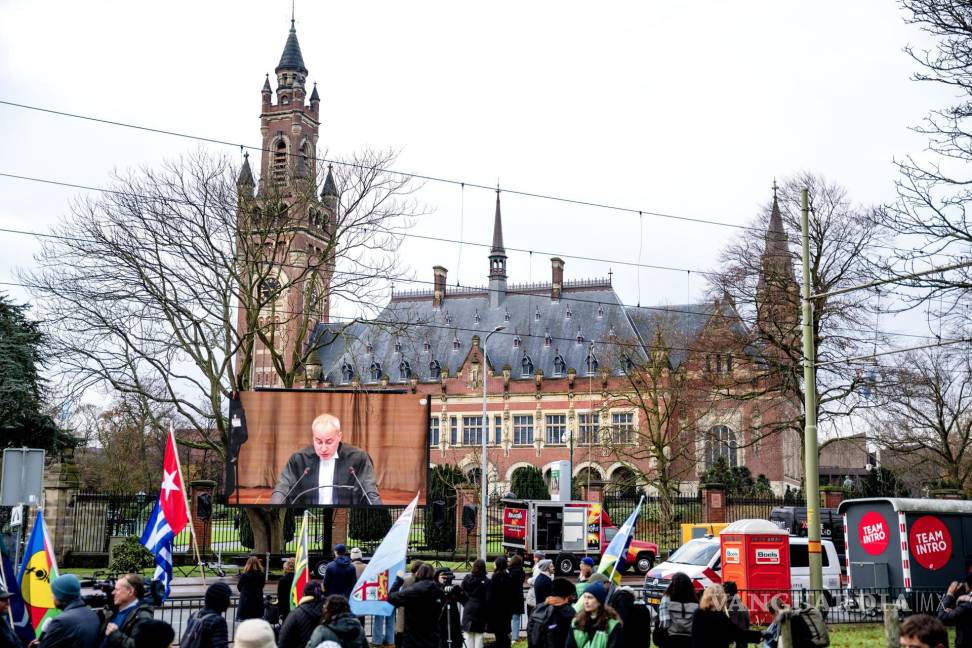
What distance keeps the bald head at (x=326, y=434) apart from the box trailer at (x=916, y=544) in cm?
1413

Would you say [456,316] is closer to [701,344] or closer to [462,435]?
[462,435]

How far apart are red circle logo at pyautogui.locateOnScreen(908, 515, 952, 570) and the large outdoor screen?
41.9 feet

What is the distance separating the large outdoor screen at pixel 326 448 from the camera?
27828mm

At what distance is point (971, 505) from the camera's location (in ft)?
70.5

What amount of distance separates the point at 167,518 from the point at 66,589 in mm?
5892

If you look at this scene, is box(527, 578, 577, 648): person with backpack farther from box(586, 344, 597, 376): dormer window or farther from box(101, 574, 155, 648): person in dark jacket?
box(586, 344, 597, 376): dormer window

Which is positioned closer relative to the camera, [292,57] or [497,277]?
[497,277]

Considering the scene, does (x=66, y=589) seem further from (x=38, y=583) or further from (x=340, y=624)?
(x=38, y=583)

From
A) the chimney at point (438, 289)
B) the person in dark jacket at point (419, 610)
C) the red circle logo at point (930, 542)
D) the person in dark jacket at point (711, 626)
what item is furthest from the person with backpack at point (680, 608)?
the chimney at point (438, 289)

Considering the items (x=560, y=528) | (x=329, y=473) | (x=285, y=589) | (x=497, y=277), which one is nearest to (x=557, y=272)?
(x=497, y=277)

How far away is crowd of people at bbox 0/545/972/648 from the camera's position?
25.4 ft

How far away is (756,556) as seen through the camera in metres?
19.9

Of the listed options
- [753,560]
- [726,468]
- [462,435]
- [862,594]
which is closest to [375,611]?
[753,560]

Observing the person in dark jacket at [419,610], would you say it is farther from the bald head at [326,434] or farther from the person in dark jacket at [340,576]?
the bald head at [326,434]
